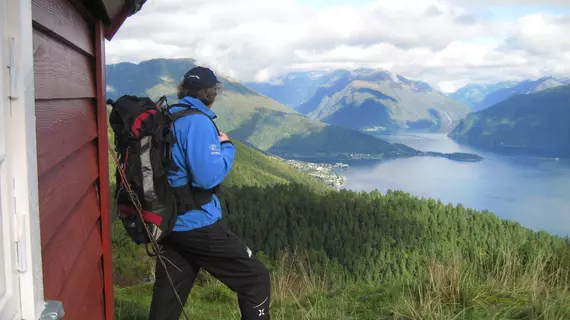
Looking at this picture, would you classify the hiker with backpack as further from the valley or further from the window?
the window

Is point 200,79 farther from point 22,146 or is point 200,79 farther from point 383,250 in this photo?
point 383,250

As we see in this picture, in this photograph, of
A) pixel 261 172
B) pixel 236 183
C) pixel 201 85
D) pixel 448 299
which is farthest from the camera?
pixel 261 172

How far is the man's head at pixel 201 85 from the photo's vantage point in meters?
3.03

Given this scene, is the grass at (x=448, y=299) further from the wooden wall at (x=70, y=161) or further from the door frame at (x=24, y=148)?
the door frame at (x=24, y=148)

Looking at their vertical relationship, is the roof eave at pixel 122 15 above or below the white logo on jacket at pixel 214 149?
above

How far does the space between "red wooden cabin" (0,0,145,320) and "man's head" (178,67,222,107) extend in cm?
49

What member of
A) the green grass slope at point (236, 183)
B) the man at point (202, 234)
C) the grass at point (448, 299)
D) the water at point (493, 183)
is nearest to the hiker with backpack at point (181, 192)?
the man at point (202, 234)

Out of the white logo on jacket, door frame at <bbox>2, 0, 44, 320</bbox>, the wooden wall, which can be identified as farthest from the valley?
door frame at <bbox>2, 0, 44, 320</bbox>

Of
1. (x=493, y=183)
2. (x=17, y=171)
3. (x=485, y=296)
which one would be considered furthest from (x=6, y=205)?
(x=493, y=183)

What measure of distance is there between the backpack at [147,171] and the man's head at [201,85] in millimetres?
164

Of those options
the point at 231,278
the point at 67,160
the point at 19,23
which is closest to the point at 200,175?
the point at 231,278

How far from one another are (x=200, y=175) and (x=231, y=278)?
66 cm

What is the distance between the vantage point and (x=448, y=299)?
13.7 ft

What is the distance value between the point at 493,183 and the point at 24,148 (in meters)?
130
